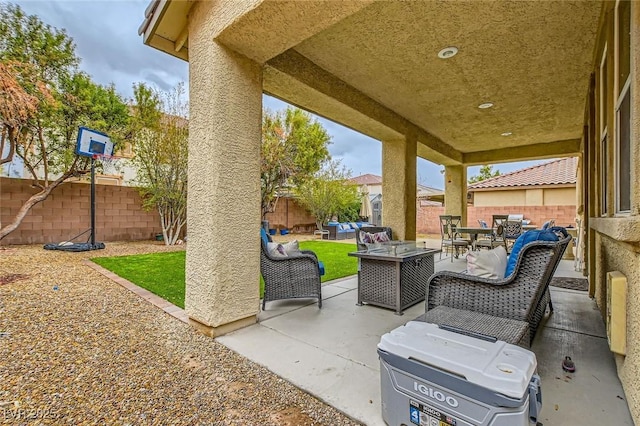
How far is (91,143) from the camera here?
8.48 metres

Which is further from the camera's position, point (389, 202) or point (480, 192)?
point (480, 192)

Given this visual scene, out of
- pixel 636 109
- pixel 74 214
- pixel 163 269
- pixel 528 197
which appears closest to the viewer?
pixel 636 109

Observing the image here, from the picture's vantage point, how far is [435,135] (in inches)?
318

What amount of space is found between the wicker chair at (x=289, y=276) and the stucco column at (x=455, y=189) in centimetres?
813

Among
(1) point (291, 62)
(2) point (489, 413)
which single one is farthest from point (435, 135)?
(2) point (489, 413)

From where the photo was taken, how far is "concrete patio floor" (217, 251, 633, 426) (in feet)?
6.56

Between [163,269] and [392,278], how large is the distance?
4814mm

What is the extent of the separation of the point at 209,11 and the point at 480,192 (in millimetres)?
16651

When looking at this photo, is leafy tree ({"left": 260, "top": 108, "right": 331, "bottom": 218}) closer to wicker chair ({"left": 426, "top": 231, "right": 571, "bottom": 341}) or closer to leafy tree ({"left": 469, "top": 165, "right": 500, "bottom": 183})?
wicker chair ({"left": 426, "top": 231, "right": 571, "bottom": 341})

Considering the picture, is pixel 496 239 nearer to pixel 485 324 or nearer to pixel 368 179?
pixel 485 324

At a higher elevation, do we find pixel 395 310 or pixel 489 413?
pixel 489 413

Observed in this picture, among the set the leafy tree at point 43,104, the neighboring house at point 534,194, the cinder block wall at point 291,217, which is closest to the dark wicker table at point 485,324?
the leafy tree at point 43,104

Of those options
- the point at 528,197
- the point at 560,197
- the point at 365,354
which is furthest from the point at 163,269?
the point at 560,197

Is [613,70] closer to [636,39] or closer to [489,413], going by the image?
[636,39]
